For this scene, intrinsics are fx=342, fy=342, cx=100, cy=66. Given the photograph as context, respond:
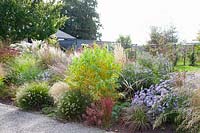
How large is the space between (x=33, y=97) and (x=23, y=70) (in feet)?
7.54

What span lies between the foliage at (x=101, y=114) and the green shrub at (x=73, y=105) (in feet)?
1.14

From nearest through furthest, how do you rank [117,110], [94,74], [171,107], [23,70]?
[171,107] < [117,110] < [94,74] < [23,70]

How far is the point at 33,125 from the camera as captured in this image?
6.45 m

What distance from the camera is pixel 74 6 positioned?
170 ft

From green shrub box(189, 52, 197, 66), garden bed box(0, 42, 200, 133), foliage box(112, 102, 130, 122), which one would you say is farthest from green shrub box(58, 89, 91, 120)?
green shrub box(189, 52, 197, 66)

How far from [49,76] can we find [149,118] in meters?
3.90

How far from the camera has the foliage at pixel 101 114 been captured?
20.6 feet

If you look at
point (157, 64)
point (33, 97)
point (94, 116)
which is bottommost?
point (94, 116)

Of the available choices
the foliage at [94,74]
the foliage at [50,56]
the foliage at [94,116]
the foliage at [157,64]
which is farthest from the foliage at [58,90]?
the foliage at [50,56]

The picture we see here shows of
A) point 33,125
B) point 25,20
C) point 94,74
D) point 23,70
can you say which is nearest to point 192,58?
point 25,20

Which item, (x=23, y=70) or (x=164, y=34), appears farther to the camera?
(x=164, y=34)

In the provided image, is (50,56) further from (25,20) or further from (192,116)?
(25,20)

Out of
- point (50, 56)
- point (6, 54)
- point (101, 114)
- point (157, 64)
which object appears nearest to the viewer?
point (101, 114)

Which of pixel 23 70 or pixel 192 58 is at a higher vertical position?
pixel 23 70
